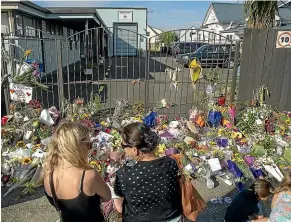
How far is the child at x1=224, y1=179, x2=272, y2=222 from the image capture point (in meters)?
2.60

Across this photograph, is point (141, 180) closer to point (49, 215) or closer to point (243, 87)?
point (49, 215)

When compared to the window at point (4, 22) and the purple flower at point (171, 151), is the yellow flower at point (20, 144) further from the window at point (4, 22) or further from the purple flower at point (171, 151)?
the window at point (4, 22)

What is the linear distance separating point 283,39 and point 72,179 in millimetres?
5254

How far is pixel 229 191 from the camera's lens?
3.61m

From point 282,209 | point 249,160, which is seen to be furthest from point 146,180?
point 249,160

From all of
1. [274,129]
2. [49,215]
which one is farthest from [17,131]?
[274,129]

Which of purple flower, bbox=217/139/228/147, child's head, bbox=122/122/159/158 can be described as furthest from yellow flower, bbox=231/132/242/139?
child's head, bbox=122/122/159/158

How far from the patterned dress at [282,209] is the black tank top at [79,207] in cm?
137

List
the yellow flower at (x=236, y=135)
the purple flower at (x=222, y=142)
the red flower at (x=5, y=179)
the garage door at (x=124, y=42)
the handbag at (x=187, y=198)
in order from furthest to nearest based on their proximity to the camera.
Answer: the garage door at (x=124, y=42) → the yellow flower at (x=236, y=135) → the purple flower at (x=222, y=142) → the red flower at (x=5, y=179) → the handbag at (x=187, y=198)

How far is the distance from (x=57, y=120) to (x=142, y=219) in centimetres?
350

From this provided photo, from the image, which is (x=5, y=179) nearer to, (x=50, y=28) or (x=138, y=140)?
(x=138, y=140)

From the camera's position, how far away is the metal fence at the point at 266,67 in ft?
18.9

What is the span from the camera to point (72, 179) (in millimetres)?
1762

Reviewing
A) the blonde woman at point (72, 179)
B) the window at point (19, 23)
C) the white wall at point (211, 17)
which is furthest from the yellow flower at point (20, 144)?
the white wall at point (211, 17)
